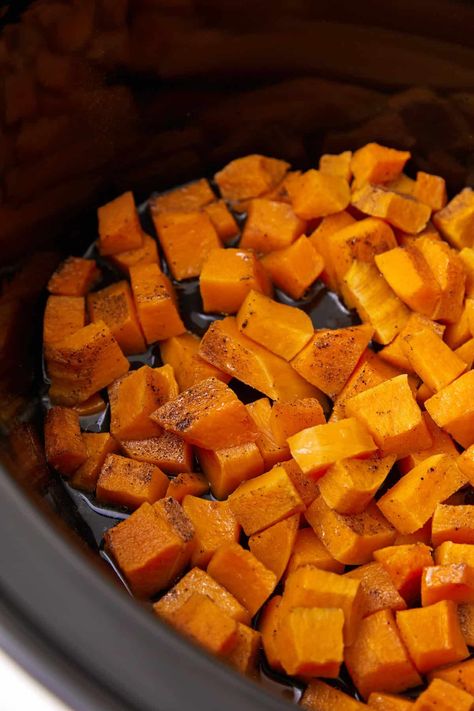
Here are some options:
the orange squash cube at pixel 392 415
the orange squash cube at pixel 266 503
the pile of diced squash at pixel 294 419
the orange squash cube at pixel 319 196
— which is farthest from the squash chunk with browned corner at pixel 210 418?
the orange squash cube at pixel 319 196

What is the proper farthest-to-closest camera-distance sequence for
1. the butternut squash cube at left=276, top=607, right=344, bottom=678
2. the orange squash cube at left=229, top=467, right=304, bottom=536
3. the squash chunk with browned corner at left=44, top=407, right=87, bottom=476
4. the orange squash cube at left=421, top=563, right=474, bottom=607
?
the squash chunk with browned corner at left=44, top=407, right=87, bottom=476
the orange squash cube at left=229, top=467, right=304, bottom=536
the orange squash cube at left=421, top=563, right=474, bottom=607
the butternut squash cube at left=276, top=607, right=344, bottom=678

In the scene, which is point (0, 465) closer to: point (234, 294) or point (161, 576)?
point (161, 576)

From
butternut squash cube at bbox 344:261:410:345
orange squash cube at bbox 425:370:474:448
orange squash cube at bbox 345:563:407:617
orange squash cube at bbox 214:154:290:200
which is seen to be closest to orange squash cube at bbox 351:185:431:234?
butternut squash cube at bbox 344:261:410:345

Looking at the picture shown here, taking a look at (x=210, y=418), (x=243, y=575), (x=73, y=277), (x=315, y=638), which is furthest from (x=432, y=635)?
(x=73, y=277)

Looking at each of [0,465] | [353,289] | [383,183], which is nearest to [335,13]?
[383,183]

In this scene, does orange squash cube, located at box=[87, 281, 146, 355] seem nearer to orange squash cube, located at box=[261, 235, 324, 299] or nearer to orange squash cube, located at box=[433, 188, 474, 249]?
orange squash cube, located at box=[261, 235, 324, 299]

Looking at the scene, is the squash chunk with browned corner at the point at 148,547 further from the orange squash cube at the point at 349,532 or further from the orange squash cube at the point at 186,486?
the orange squash cube at the point at 349,532

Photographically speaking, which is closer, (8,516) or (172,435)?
(8,516)

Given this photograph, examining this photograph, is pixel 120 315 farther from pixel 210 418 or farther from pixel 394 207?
pixel 394 207
